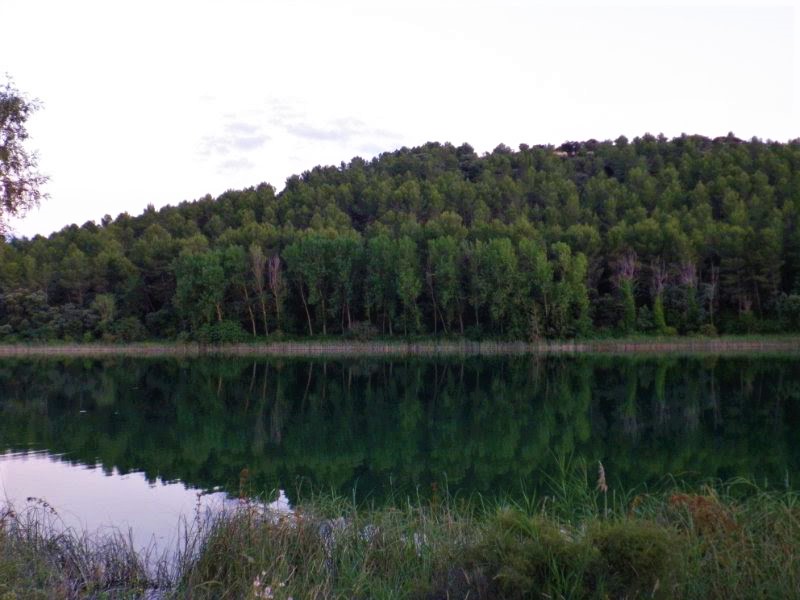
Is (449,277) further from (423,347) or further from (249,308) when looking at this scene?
(249,308)

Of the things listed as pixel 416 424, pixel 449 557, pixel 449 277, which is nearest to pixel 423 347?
pixel 449 277

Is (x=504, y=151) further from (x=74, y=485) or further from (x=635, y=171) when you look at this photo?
(x=74, y=485)

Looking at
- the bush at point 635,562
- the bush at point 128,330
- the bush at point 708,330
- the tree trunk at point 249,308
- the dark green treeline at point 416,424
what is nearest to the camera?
the bush at point 635,562

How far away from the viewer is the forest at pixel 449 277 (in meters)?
65.0

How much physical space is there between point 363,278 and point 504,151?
71621mm

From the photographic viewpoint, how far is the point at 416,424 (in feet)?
81.7

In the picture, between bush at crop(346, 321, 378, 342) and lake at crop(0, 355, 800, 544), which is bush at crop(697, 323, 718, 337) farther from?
bush at crop(346, 321, 378, 342)

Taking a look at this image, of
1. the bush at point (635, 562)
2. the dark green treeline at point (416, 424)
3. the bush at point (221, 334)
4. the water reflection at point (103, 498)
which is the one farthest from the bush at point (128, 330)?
the bush at point (635, 562)

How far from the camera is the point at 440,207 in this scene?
323 ft

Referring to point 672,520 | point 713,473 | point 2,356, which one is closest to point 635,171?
point 2,356

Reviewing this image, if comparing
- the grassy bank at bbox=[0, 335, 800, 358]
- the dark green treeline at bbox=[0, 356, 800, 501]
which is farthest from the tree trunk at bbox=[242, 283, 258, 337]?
the dark green treeline at bbox=[0, 356, 800, 501]

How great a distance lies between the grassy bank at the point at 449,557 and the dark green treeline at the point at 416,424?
265 cm

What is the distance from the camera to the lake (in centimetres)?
1560

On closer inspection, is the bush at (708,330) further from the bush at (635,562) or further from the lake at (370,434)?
the bush at (635,562)
